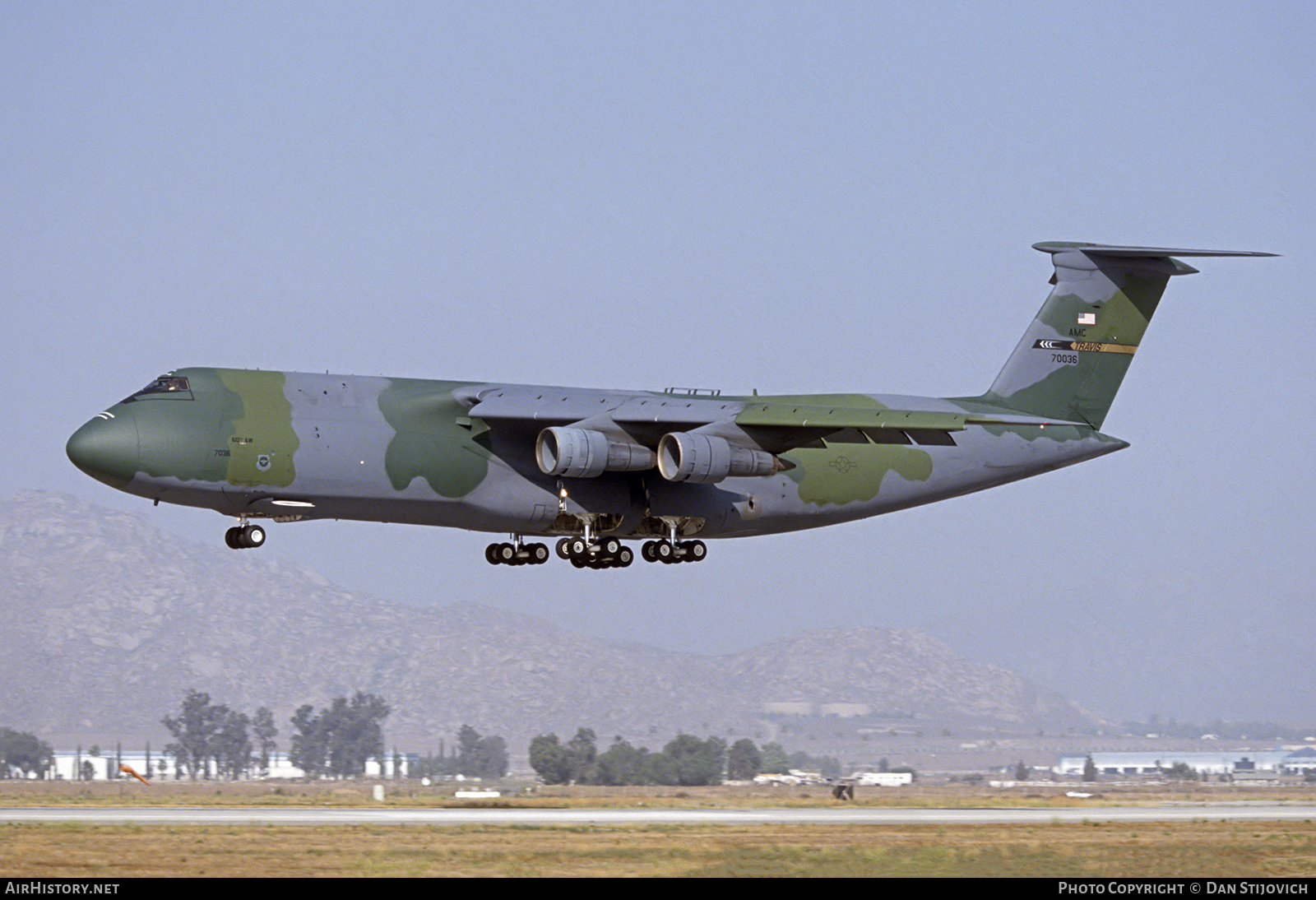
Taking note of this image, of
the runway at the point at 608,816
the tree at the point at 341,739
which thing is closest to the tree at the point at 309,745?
the tree at the point at 341,739

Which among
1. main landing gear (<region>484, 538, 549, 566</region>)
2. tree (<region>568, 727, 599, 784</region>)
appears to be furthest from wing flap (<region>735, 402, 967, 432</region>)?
tree (<region>568, 727, 599, 784</region>)

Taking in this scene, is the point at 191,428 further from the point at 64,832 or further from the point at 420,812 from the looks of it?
the point at 420,812

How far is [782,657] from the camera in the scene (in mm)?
143375

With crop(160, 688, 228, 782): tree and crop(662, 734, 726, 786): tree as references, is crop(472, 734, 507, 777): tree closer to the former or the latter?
crop(662, 734, 726, 786): tree

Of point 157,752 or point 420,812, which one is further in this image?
point 157,752

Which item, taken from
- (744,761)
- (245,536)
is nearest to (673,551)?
(245,536)

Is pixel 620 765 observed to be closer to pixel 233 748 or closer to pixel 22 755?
pixel 233 748

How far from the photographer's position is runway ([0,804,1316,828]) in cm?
2420

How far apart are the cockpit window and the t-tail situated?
13.9 metres

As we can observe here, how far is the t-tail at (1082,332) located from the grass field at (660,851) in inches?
324

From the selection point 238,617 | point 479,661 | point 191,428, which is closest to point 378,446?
point 191,428

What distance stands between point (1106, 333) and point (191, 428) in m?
16.2

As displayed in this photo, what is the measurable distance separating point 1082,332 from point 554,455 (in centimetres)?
1102

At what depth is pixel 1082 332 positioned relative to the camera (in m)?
30.7
